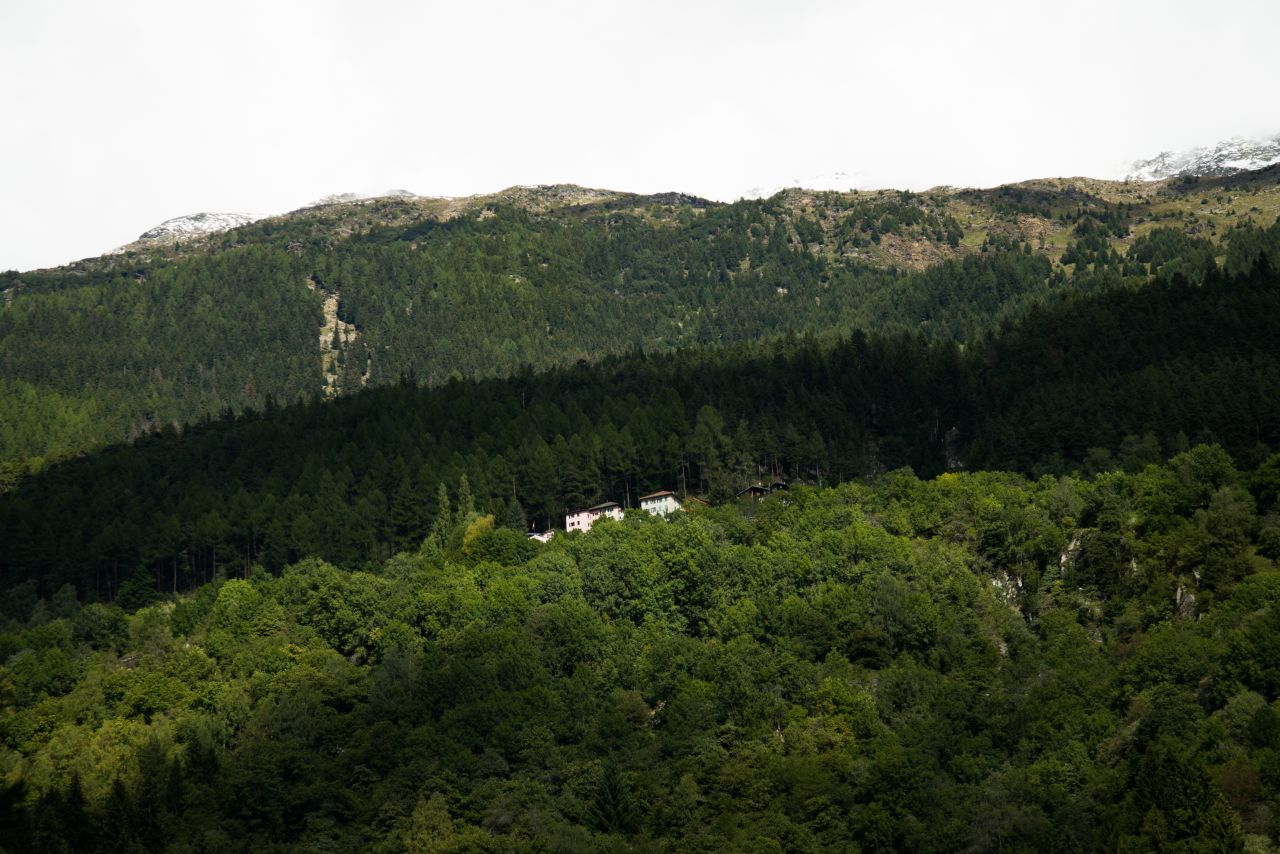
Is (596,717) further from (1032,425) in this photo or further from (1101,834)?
(1032,425)

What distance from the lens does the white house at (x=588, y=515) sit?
455ft

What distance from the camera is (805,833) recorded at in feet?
244

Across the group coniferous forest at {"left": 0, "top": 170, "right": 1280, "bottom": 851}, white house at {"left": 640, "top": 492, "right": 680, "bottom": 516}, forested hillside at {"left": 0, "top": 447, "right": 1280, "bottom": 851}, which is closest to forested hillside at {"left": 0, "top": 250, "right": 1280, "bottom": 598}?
coniferous forest at {"left": 0, "top": 170, "right": 1280, "bottom": 851}

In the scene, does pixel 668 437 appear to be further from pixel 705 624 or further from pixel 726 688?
pixel 726 688

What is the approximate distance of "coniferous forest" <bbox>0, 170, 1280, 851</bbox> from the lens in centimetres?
7731

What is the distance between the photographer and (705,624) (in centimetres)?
10438

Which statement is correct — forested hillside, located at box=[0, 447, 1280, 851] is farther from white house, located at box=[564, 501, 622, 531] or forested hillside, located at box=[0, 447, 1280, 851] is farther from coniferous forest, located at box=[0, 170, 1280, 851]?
white house, located at box=[564, 501, 622, 531]

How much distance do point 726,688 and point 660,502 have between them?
5210 centimetres

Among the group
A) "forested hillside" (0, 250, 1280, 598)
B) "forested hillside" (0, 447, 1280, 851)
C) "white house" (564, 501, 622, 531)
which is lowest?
"forested hillside" (0, 447, 1280, 851)

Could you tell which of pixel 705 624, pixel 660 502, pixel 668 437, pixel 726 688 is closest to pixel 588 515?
pixel 660 502

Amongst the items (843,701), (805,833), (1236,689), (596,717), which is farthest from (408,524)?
(1236,689)

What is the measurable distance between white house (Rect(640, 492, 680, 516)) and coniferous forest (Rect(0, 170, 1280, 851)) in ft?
4.49

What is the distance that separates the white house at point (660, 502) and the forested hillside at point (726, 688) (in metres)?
15.4

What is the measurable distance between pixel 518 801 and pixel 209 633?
38.3 m
